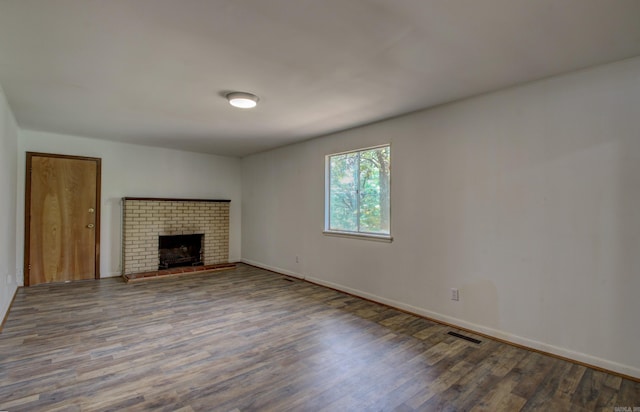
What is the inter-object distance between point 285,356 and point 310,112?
266 centimetres

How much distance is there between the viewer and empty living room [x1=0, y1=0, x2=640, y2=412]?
2.00m

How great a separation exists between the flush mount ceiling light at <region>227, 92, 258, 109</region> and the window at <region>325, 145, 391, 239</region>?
1.79 metres

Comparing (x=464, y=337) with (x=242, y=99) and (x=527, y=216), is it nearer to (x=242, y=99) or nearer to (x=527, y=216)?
(x=527, y=216)

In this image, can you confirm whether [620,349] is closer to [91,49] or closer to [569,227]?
[569,227]

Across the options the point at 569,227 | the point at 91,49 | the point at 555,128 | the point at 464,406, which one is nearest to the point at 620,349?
the point at 569,227

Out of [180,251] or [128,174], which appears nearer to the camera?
[128,174]

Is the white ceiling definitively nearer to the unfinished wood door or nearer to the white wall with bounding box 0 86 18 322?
the white wall with bounding box 0 86 18 322

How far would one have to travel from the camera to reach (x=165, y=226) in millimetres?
6008

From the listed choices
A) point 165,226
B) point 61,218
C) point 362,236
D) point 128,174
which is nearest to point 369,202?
point 362,236

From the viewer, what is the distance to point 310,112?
377 centimetres

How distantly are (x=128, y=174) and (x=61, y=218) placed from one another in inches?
48.6

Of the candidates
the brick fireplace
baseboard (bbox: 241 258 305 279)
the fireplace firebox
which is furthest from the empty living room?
the fireplace firebox

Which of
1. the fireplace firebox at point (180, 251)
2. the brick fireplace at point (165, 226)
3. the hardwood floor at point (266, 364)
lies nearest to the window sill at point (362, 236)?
the hardwood floor at point (266, 364)

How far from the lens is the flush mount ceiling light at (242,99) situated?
3.13m
